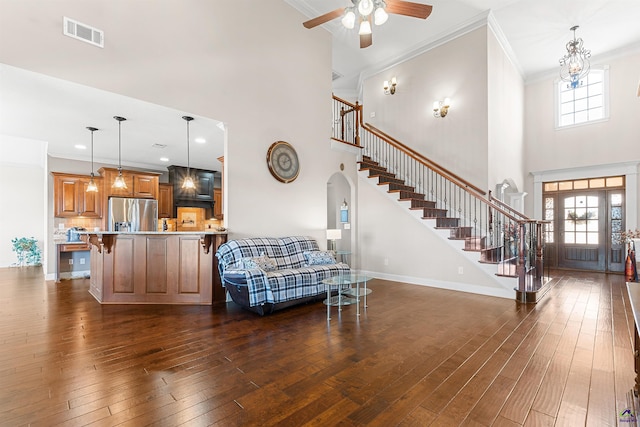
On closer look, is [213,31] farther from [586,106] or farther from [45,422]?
[586,106]

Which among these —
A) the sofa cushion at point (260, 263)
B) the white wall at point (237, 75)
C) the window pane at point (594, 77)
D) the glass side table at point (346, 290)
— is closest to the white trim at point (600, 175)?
the window pane at point (594, 77)

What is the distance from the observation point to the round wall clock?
16.3 ft

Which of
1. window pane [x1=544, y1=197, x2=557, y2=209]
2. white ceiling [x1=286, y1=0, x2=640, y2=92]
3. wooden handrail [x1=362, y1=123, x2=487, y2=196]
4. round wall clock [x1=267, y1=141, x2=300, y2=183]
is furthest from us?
window pane [x1=544, y1=197, x2=557, y2=209]

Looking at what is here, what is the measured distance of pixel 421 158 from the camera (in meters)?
6.51

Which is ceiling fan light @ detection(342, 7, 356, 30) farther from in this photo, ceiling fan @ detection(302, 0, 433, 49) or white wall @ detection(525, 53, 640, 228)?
white wall @ detection(525, 53, 640, 228)

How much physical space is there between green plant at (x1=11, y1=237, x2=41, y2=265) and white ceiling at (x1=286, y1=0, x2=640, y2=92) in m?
9.29

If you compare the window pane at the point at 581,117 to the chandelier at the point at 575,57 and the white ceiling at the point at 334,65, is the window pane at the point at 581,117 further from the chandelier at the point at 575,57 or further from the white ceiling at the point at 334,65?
the white ceiling at the point at 334,65

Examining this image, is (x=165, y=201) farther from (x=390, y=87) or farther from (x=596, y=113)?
(x=596, y=113)

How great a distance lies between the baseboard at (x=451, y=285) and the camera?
15.1ft

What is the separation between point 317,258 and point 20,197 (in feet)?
30.4

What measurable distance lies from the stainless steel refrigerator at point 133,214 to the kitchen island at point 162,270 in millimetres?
2861

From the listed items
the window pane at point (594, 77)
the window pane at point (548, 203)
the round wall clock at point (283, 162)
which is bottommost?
the window pane at point (548, 203)

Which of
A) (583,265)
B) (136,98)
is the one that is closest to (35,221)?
(136,98)

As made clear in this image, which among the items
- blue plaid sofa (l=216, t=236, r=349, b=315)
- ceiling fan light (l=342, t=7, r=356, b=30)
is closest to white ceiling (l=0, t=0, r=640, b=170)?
blue plaid sofa (l=216, t=236, r=349, b=315)
